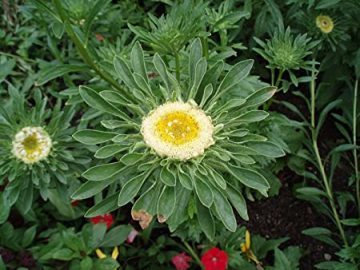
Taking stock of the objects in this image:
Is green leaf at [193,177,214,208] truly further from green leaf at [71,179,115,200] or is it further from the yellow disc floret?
the yellow disc floret

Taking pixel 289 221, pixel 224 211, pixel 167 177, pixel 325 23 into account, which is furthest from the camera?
pixel 289 221

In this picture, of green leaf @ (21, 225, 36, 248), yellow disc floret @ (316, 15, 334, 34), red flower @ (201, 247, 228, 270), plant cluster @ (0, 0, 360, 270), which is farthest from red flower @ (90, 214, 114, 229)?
yellow disc floret @ (316, 15, 334, 34)

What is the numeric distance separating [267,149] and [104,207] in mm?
566

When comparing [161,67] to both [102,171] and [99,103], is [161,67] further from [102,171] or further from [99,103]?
[102,171]

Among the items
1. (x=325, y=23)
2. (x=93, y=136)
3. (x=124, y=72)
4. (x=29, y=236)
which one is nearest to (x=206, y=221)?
(x=93, y=136)

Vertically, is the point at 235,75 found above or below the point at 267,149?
above

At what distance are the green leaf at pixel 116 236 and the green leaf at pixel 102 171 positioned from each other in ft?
3.01

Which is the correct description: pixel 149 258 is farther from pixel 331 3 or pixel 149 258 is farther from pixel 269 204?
pixel 331 3

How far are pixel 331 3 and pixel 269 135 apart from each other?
613 millimetres

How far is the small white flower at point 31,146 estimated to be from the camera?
234 cm

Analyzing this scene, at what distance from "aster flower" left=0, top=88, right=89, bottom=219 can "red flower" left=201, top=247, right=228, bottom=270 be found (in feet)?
2.13

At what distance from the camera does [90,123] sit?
9.23ft

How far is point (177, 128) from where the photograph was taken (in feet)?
6.25

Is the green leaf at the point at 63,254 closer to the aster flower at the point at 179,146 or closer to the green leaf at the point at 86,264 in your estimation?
the green leaf at the point at 86,264
